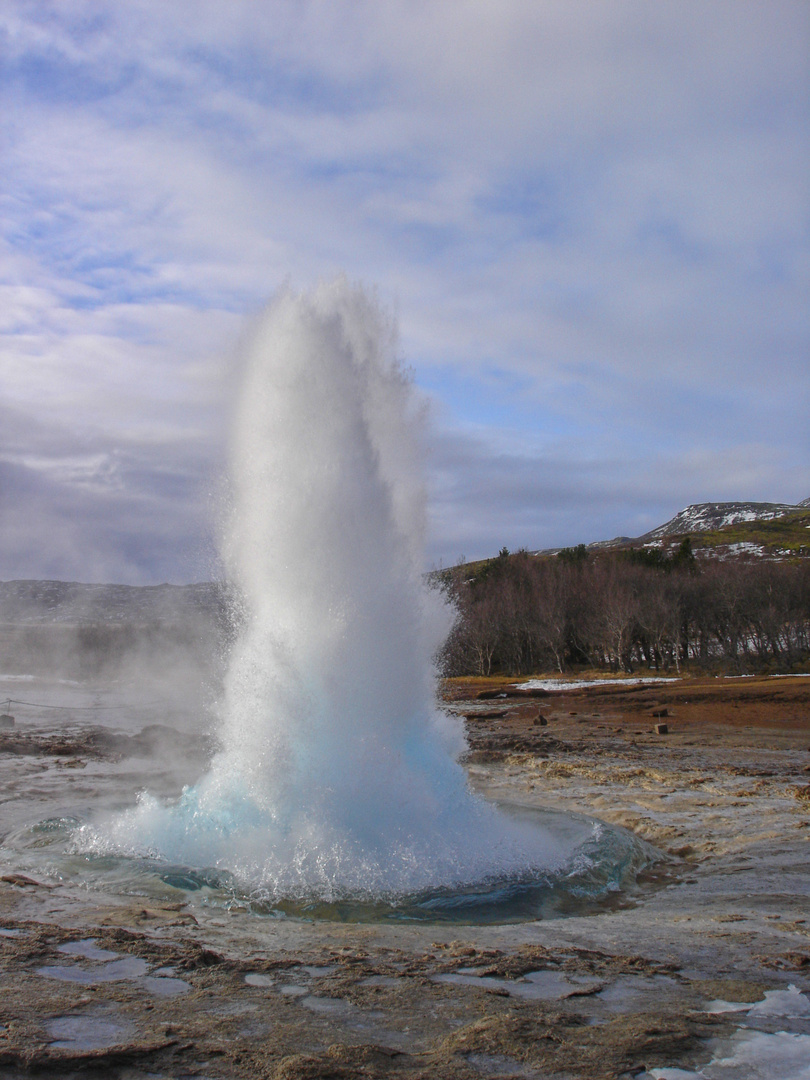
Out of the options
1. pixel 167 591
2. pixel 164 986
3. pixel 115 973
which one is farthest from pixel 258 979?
pixel 167 591

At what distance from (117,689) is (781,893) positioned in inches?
1821

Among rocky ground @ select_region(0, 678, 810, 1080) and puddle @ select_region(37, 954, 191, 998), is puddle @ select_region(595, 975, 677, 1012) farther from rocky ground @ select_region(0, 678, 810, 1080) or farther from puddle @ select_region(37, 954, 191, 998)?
puddle @ select_region(37, 954, 191, 998)

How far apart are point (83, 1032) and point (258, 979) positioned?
4.25ft

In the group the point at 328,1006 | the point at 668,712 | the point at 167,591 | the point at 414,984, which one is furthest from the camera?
the point at 167,591

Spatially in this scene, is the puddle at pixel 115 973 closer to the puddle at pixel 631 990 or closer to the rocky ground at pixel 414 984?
the rocky ground at pixel 414 984

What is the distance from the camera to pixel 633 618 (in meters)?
57.3

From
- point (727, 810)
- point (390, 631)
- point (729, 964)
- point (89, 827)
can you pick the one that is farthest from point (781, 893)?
point (89, 827)

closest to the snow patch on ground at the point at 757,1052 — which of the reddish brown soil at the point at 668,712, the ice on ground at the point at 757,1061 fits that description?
the ice on ground at the point at 757,1061

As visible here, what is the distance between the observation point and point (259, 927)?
6234 millimetres

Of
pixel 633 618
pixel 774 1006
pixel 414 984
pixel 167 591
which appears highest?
pixel 167 591

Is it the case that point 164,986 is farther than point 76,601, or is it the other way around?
point 76,601

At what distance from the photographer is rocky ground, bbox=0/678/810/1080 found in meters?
3.62

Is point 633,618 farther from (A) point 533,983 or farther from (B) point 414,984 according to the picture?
(B) point 414,984

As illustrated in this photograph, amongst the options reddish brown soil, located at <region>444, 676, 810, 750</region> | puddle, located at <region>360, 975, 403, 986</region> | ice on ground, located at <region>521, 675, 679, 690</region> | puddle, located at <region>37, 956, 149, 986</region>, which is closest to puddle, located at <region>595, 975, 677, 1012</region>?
puddle, located at <region>360, 975, 403, 986</region>
